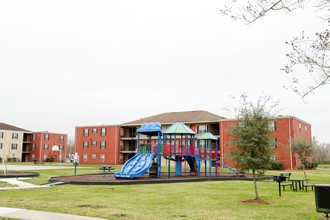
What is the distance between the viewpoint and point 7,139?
86.7 meters

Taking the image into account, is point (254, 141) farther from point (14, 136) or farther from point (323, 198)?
point (14, 136)

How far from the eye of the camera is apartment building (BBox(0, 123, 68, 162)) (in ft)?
284

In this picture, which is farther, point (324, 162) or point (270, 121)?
point (324, 162)

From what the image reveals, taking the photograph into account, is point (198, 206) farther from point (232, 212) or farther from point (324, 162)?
point (324, 162)

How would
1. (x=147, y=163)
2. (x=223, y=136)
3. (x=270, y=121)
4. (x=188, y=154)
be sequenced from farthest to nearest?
(x=223, y=136)
(x=188, y=154)
(x=147, y=163)
(x=270, y=121)

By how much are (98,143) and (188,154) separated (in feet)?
154

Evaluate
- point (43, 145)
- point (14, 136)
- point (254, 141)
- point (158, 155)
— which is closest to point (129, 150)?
point (43, 145)

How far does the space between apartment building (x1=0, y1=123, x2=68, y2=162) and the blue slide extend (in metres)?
63.9

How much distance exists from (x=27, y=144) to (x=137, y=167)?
7697cm

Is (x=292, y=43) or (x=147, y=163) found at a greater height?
(x=292, y=43)

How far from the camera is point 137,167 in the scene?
25.3 m

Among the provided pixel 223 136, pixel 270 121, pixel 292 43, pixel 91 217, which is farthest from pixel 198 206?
pixel 223 136

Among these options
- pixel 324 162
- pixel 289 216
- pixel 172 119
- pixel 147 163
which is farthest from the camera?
pixel 324 162

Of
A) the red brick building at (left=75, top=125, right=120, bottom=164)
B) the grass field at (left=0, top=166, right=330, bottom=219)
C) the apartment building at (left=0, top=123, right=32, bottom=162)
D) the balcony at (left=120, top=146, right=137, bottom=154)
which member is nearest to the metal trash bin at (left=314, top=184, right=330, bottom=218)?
the grass field at (left=0, top=166, right=330, bottom=219)
